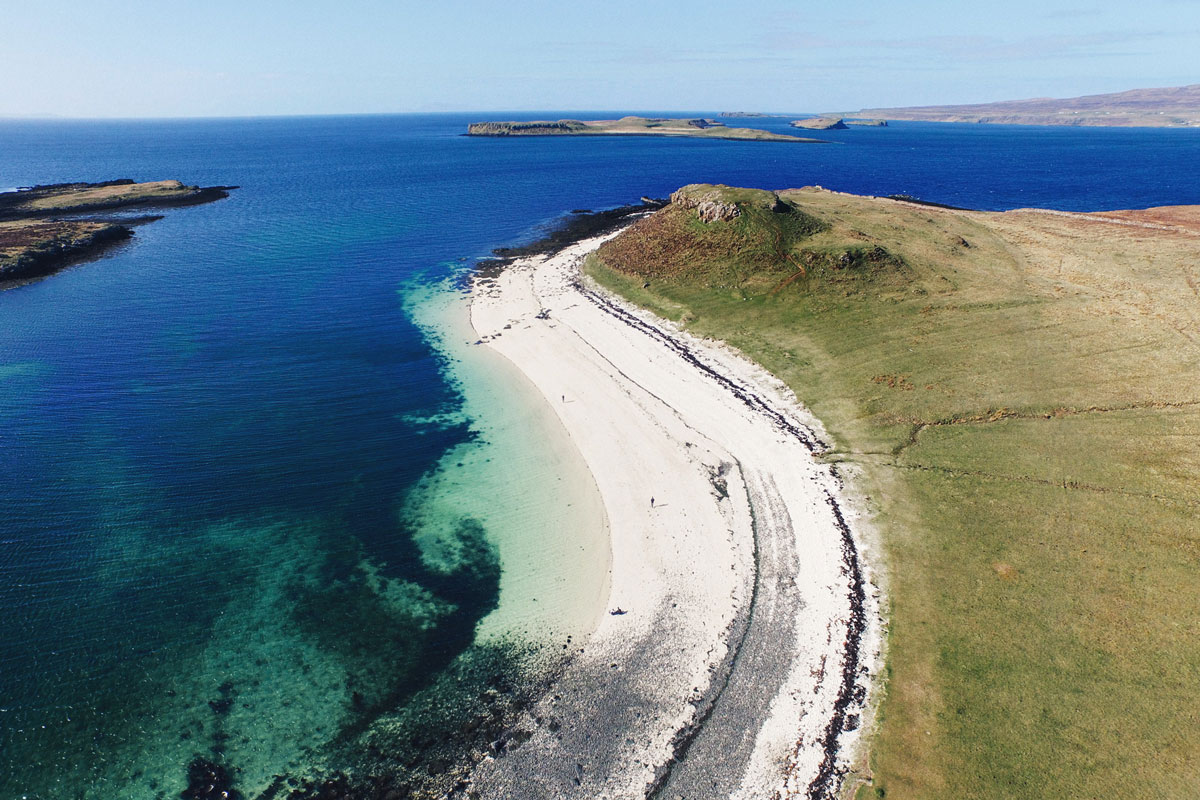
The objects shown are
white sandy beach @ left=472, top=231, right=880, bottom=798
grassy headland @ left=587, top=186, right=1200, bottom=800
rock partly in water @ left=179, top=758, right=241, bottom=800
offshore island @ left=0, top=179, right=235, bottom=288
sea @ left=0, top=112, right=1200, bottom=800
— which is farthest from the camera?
offshore island @ left=0, top=179, right=235, bottom=288

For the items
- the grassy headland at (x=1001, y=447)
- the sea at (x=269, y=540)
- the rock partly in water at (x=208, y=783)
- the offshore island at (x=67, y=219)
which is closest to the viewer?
the rock partly in water at (x=208, y=783)

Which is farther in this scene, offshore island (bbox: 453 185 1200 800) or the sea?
the sea

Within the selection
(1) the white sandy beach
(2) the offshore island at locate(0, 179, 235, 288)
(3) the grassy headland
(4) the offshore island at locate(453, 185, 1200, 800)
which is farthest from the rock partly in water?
(2) the offshore island at locate(0, 179, 235, 288)

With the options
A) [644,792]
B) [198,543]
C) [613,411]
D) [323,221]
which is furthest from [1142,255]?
→ [323,221]

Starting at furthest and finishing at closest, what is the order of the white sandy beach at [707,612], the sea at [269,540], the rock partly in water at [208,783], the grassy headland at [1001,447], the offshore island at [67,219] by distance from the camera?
the offshore island at [67,219] < the sea at [269,540] < the white sandy beach at [707,612] < the grassy headland at [1001,447] < the rock partly in water at [208,783]

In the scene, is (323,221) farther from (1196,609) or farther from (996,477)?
(1196,609)

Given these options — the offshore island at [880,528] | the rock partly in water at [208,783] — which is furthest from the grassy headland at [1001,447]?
the rock partly in water at [208,783]

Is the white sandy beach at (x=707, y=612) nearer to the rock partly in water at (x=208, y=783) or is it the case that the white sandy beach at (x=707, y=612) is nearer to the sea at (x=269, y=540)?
the sea at (x=269, y=540)

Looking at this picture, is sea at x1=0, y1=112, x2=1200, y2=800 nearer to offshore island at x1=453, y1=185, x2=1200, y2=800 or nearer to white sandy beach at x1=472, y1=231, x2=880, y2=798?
white sandy beach at x1=472, y1=231, x2=880, y2=798
